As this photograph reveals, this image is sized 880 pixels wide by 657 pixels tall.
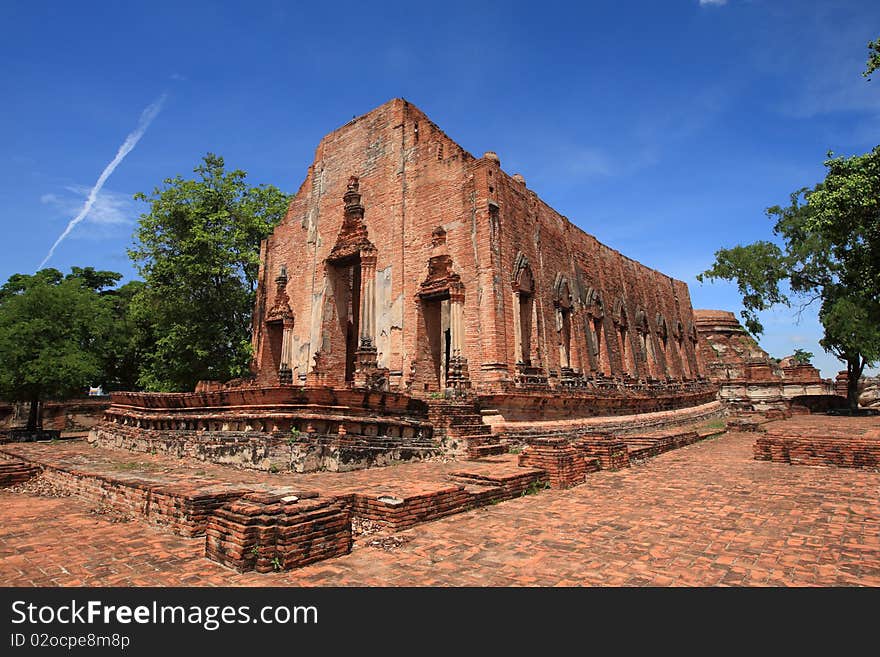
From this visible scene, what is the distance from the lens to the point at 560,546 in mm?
4398

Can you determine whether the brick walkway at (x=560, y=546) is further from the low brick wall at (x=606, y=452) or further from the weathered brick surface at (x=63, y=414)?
the weathered brick surface at (x=63, y=414)

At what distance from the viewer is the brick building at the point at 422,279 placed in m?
14.3

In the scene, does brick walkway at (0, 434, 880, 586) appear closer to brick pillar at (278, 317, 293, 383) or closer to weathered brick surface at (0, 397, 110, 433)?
brick pillar at (278, 317, 293, 383)

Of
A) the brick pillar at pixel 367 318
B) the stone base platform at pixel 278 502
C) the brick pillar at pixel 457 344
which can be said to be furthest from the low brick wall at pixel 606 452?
the brick pillar at pixel 367 318

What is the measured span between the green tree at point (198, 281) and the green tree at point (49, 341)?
2.38 m

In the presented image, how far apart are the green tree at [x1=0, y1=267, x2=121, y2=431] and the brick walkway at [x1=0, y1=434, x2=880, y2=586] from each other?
11.5m

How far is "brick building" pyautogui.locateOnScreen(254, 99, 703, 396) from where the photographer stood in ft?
46.8

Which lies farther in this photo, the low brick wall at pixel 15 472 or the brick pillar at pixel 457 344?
the brick pillar at pixel 457 344

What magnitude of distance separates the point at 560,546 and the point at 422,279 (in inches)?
454

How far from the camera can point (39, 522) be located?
536 centimetres
